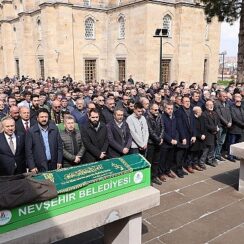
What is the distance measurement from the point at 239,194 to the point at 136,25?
2126 cm

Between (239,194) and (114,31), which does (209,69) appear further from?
(239,194)

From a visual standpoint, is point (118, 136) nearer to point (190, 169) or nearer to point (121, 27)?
point (190, 169)

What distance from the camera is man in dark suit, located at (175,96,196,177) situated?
6707 millimetres

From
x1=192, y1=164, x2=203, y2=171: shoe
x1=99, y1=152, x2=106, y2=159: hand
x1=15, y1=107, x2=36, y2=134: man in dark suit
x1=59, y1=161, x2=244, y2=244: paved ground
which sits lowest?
x1=59, y1=161, x2=244, y2=244: paved ground

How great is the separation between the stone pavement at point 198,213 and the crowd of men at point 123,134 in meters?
0.59

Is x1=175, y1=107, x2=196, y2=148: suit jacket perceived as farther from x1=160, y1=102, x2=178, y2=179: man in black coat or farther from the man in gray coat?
the man in gray coat

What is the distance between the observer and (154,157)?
6.51m

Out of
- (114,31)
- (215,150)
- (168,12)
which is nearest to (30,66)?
(114,31)

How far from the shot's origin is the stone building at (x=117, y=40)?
24.7 m

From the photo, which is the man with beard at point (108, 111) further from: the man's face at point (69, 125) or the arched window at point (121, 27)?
the arched window at point (121, 27)

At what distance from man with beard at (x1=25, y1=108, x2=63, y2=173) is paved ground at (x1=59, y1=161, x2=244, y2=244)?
4.29 ft

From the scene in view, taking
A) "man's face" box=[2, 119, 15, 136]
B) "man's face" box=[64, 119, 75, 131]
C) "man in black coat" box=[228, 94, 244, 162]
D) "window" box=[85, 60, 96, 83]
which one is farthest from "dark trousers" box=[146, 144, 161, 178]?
"window" box=[85, 60, 96, 83]

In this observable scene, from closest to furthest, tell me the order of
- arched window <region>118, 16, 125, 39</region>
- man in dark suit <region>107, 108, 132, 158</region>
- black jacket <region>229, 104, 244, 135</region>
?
man in dark suit <region>107, 108, 132, 158</region>
black jacket <region>229, 104, 244, 135</region>
arched window <region>118, 16, 125, 39</region>

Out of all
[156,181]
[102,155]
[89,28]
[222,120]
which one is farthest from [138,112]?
[89,28]
